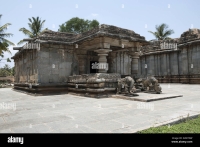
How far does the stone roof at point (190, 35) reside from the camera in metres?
17.6

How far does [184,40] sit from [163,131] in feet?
59.2

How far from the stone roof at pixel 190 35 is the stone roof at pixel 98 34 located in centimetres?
866

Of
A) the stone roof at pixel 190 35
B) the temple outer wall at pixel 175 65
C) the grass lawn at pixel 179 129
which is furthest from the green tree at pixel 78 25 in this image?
the grass lawn at pixel 179 129

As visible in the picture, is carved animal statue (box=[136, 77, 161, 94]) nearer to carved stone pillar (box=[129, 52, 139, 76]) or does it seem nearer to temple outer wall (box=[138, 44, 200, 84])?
carved stone pillar (box=[129, 52, 139, 76])

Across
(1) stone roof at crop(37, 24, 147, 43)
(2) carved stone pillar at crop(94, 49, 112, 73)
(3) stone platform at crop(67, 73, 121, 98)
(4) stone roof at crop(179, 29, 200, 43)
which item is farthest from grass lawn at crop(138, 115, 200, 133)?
(4) stone roof at crop(179, 29, 200, 43)

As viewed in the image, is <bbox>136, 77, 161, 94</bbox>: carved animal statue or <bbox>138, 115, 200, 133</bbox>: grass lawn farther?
<bbox>136, 77, 161, 94</bbox>: carved animal statue

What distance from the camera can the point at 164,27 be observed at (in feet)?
121

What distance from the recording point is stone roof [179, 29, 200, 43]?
17.6 metres

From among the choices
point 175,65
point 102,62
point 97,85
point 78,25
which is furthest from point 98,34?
point 78,25
